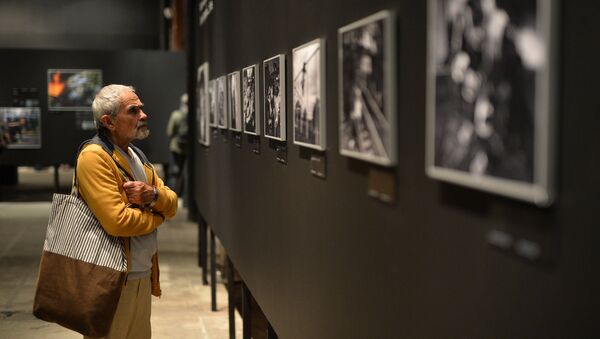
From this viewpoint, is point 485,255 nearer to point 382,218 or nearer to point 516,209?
point 516,209

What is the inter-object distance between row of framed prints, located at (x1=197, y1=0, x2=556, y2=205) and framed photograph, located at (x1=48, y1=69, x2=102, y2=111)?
42.1 ft

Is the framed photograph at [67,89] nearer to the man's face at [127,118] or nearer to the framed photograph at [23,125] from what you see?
the framed photograph at [23,125]

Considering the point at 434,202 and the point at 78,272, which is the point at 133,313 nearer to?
the point at 78,272

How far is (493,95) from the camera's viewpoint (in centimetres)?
136

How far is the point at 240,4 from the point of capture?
474 centimetres

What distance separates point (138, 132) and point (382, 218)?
178 centimetres

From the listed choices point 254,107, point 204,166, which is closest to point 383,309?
point 254,107

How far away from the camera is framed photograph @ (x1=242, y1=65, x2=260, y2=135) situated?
158 inches

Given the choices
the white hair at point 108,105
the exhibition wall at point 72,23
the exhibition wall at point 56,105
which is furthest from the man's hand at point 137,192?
the exhibition wall at point 72,23

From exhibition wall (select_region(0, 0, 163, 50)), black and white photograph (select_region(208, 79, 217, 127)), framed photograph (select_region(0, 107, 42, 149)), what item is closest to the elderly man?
black and white photograph (select_region(208, 79, 217, 127))

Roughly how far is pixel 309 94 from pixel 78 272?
132 cm

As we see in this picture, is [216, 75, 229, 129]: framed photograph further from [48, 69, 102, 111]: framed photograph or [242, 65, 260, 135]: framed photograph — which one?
[48, 69, 102, 111]: framed photograph

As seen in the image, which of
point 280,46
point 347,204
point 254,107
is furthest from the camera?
point 254,107

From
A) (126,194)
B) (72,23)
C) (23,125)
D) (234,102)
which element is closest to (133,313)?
(126,194)
